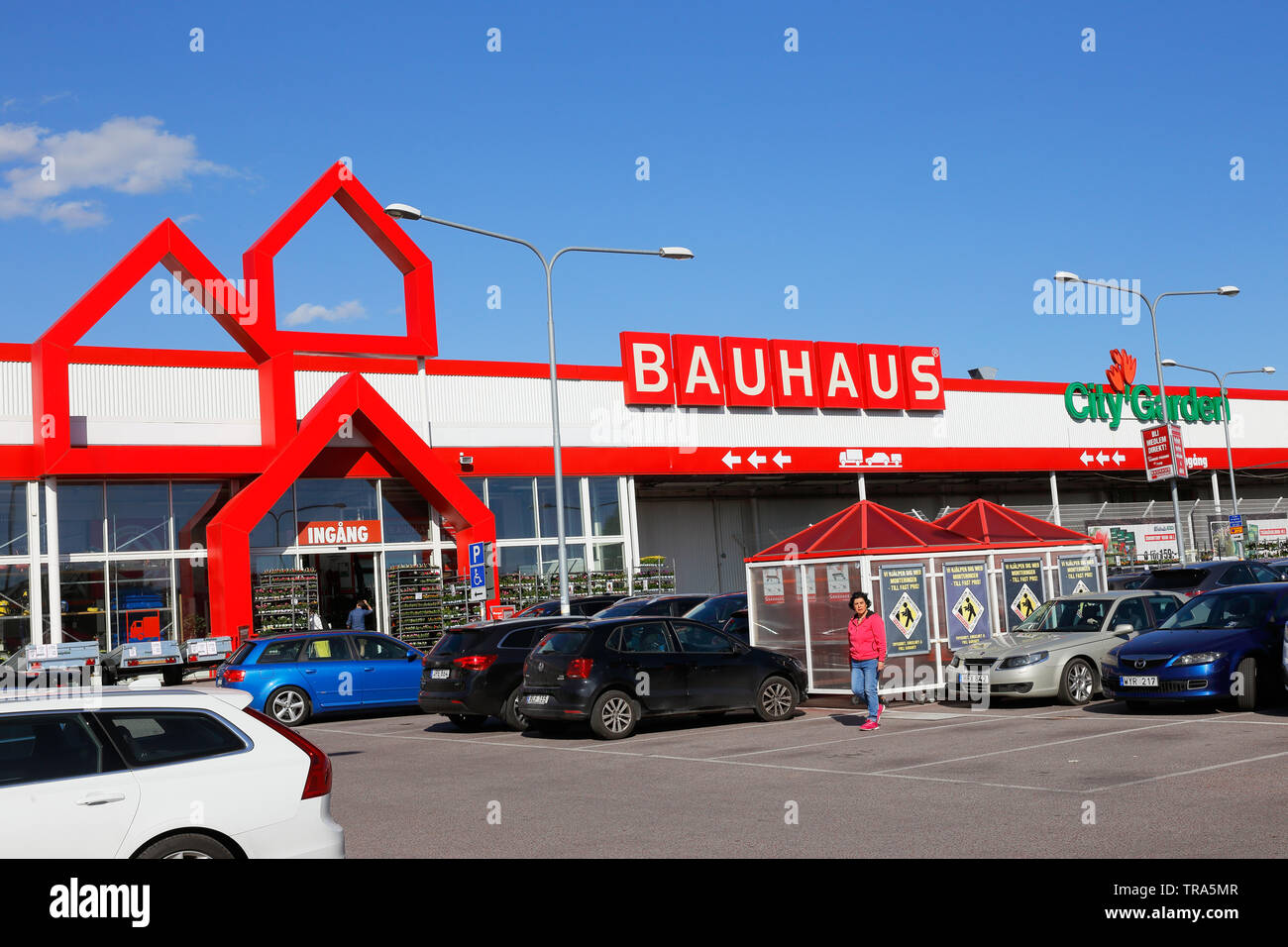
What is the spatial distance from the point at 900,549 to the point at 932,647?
5.38 ft

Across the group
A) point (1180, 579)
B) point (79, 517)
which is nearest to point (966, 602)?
point (1180, 579)

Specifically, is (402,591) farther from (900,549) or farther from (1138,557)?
(1138,557)

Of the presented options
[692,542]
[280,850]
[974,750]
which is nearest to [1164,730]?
[974,750]

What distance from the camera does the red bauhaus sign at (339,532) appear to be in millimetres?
29562

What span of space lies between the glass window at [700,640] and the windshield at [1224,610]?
5545 mm

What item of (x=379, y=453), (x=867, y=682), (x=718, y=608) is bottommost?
(x=867, y=682)

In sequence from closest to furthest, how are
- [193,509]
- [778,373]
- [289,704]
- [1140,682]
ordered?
[1140,682] < [289,704] < [193,509] < [778,373]

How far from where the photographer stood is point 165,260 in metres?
28.6

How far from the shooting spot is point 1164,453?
31828mm

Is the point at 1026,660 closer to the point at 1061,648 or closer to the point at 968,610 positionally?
the point at 1061,648

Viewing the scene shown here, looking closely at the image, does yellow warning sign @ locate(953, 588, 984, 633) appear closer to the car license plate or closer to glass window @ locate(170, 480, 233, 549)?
the car license plate

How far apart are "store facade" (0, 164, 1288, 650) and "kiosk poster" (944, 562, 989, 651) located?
13.5 meters

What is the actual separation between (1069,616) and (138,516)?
20.5 m

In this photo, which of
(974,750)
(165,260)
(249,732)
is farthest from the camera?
(165,260)
